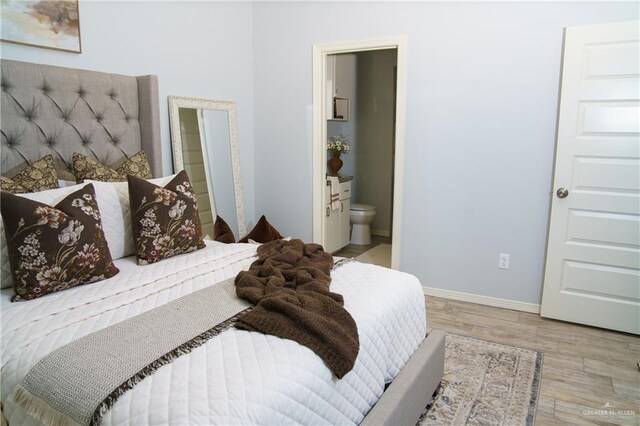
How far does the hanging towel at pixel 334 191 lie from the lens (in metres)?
4.47

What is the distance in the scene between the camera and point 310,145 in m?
4.01

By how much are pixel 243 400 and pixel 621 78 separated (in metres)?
2.94

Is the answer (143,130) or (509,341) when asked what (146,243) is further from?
(509,341)

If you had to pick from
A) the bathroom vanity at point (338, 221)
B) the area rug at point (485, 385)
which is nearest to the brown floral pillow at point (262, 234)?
the bathroom vanity at point (338, 221)

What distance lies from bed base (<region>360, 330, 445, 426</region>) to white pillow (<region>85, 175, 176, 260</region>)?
1519mm

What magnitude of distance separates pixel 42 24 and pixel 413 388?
→ 2609 mm

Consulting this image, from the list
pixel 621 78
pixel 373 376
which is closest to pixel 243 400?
pixel 373 376

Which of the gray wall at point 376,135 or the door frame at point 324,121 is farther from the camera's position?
the gray wall at point 376,135

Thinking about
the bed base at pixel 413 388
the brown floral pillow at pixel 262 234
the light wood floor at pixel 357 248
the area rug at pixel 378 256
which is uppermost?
the brown floral pillow at pixel 262 234

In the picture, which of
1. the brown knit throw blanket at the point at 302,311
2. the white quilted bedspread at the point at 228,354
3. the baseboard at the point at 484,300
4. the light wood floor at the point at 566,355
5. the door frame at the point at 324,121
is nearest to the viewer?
the white quilted bedspread at the point at 228,354

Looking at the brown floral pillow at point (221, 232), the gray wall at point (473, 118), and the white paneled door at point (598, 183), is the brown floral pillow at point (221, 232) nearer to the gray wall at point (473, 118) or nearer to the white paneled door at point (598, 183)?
the gray wall at point (473, 118)

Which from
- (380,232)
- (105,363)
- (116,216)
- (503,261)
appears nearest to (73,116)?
(116,216)

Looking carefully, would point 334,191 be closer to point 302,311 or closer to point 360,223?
point 360,223

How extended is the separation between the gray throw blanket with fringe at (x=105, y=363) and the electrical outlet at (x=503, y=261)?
7.93ft
